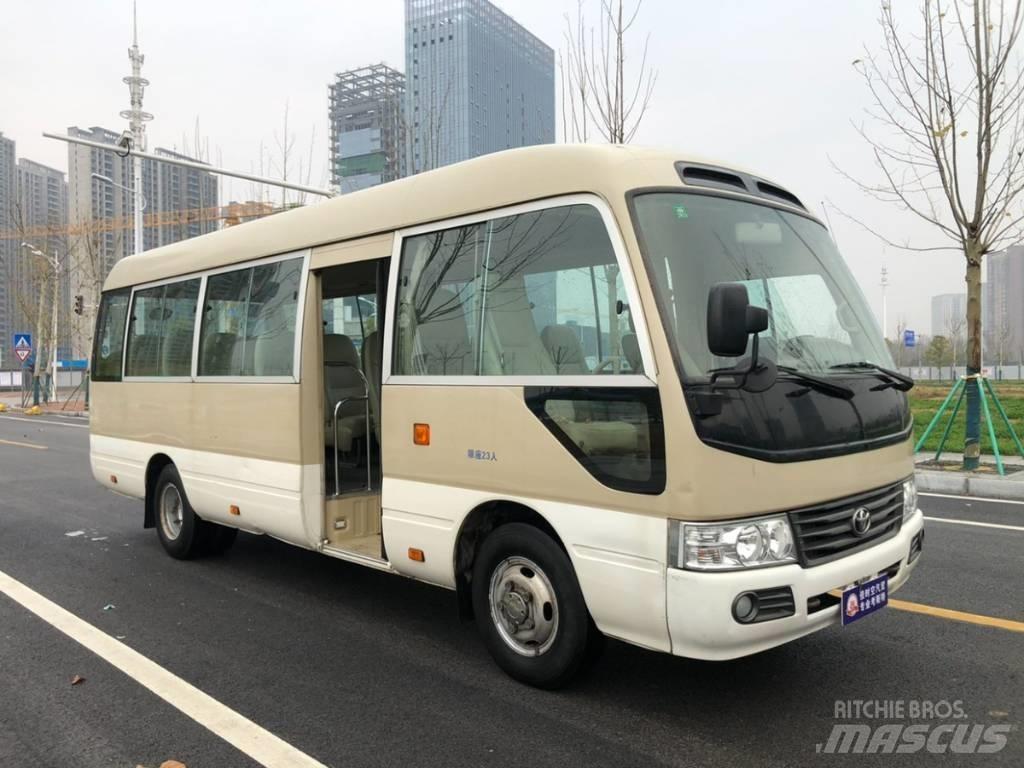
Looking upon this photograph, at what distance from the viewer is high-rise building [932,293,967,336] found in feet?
181

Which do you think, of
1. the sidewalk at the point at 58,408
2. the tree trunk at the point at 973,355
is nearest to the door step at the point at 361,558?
the tree trunk at the point at 973,355

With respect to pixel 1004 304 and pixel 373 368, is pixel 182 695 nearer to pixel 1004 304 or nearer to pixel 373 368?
pixel 373 368

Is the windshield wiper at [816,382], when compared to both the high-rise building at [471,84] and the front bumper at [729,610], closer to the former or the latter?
the front bumper at [729,610]

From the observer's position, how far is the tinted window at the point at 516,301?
11.9ft

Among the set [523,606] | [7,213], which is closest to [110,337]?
[523,606]

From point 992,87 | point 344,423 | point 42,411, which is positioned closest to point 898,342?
point 992,87

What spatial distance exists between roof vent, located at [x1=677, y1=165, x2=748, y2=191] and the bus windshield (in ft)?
0.36

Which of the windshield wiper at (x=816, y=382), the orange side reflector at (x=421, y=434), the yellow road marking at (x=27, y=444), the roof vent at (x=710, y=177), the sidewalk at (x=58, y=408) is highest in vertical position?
the roof vent at (x=710, y=177)

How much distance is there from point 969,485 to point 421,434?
8.25m

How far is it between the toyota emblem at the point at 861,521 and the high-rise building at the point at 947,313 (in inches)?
2192

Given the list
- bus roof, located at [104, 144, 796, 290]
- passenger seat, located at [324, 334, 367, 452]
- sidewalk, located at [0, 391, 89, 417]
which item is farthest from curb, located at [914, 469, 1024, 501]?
sidewalk, located at [0, 391, 89, 417]

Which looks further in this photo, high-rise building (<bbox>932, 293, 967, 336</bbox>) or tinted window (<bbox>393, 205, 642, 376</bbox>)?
high-rise building (<bbox>932, 293, 967, 336</bbox>)

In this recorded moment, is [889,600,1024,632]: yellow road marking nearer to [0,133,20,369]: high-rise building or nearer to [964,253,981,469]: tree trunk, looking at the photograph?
[964,253,981,469]: tree trunk

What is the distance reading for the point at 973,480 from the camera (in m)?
9.80
